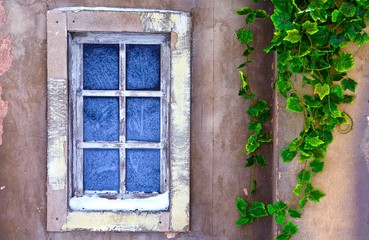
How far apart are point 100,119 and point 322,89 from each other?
151cm

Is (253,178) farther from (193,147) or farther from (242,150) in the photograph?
(193,147)

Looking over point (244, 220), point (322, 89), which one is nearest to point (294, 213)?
point (244, 220)

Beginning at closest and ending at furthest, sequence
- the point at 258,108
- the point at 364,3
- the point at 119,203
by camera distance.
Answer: the point at 364,3 → the point at 258,108 → the point at 119,203

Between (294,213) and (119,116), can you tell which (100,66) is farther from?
(294,213)

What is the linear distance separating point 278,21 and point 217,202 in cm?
129

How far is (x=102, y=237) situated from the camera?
3.38m

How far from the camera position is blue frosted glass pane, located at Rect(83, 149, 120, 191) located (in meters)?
3.44

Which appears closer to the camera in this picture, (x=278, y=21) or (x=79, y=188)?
(x=278, y=21)

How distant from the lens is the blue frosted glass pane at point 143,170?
345 centimetres

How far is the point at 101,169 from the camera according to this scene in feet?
11.3

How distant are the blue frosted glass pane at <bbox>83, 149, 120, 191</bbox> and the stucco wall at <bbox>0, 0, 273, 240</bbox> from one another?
0.97 ft

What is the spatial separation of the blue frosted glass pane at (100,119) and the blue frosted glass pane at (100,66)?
10 centimetres

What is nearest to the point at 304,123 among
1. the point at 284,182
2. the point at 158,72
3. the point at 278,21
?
the point at 284,182

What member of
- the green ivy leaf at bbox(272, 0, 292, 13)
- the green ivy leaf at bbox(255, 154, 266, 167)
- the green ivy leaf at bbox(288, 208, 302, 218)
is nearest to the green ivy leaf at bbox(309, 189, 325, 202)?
the green ivy leaf at bbox(288, 208, 302, 218)
